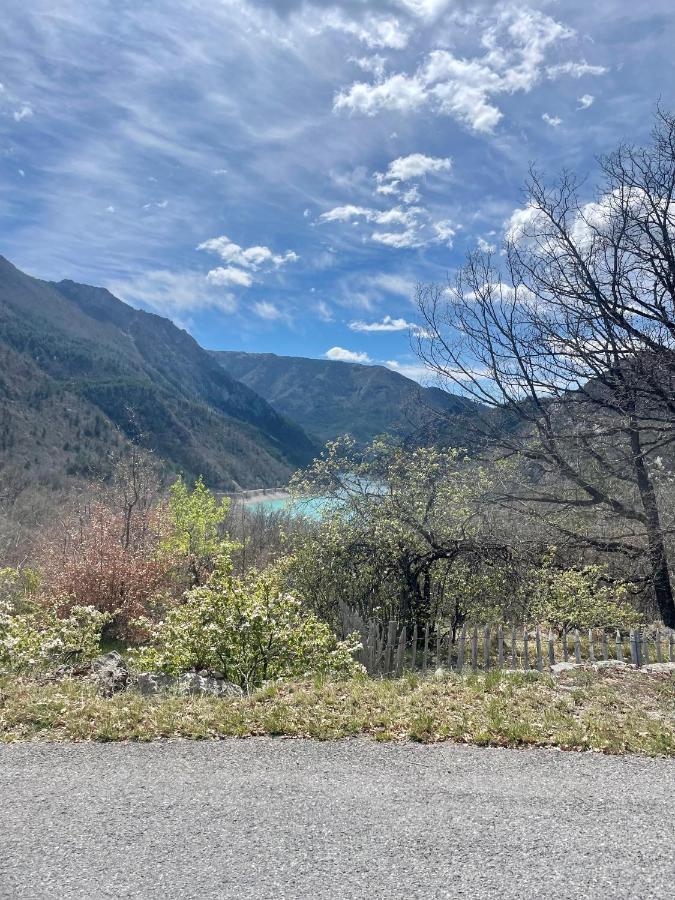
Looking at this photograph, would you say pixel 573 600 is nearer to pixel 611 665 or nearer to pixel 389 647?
pixel 611 665

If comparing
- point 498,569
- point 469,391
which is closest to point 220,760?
point 498,569

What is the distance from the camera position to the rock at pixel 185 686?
7.10m

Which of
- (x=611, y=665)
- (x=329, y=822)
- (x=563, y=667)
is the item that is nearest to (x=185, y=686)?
(x=329, y=822)

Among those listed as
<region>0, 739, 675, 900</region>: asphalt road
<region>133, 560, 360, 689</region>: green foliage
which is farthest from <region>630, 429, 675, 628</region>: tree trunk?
<region>0, 739, 675, 900</region>: asphalt road

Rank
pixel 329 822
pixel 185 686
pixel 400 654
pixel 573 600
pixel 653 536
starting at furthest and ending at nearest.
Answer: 1. pixel 653 536
2. pixel 573 600
3. pixel 400 654
4. pixel 185 686
5. pixel 329 822

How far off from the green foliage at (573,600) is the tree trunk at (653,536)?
2.88ft

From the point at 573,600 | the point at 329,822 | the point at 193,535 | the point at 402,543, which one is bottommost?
the point at 329,822

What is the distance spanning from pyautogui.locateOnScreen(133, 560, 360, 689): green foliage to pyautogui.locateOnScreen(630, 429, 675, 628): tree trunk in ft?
26.4

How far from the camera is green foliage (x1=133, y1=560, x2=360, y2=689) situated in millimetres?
8602

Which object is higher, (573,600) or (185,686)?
(573,600)

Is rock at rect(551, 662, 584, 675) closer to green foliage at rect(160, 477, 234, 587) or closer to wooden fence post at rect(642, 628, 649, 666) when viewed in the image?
wooden fence post at rect(642, 628, 649, 666)

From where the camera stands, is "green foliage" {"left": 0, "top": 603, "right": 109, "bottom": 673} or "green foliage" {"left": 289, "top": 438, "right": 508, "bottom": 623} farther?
"green foliage" {"left": 289, "top": 438, "right": 508, "bottom": 623}

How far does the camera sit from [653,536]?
12.5m

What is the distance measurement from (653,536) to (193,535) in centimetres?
2737
